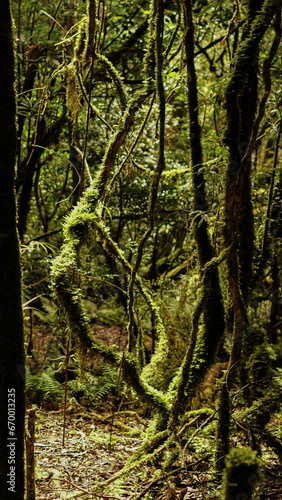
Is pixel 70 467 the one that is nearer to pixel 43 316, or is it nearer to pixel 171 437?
pixel 171 437

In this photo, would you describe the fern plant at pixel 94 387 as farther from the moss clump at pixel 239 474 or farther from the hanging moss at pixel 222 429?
the moss clump at pixel 239 474

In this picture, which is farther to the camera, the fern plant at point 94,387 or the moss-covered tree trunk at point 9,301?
the fern plant at point 94,387

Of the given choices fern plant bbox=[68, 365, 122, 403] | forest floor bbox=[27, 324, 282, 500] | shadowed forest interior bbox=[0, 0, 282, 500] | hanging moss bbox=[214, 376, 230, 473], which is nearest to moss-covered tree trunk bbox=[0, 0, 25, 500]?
shadowed forest interior bbox=[0, 0, 282, 500]

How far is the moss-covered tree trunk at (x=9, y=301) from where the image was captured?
1.41 meters

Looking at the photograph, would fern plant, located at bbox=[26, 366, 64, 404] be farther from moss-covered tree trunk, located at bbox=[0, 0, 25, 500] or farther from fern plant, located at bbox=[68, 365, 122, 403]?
moss-covered tree trunk, located at bbox=[0, 0, 25, 500]

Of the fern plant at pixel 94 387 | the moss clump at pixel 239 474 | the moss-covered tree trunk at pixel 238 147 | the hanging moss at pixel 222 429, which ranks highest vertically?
the moss-covered tree trunk at pixel 238 147

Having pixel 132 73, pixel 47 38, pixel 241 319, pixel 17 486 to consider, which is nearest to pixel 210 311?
pixel 241 319

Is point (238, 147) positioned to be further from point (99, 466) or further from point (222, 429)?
point (99, 466)

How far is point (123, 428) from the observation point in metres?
4.00

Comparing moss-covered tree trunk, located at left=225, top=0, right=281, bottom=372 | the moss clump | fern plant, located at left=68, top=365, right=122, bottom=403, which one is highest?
moss-covered tree trunk, located at left=225, top=0, right=281, bottom=372

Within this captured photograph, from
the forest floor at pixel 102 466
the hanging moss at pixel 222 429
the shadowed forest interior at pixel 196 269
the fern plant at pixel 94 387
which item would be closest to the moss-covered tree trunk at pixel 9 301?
the shadowed forest interior at pixel 196 269

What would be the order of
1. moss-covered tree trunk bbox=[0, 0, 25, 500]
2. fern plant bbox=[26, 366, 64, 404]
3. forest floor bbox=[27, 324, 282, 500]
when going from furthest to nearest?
1. fern plant bbox=[26, 366, 64, 404]
2. forest floor bbox=[27, 324, 282, 500]
3. moss-covered tree trunk bbox=[0, 0, 25, 500]

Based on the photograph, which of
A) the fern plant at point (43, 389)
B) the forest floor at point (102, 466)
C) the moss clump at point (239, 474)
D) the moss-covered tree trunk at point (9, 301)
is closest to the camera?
the moss clump at point (239, 474)

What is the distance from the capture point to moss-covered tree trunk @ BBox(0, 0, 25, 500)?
4.63ft
